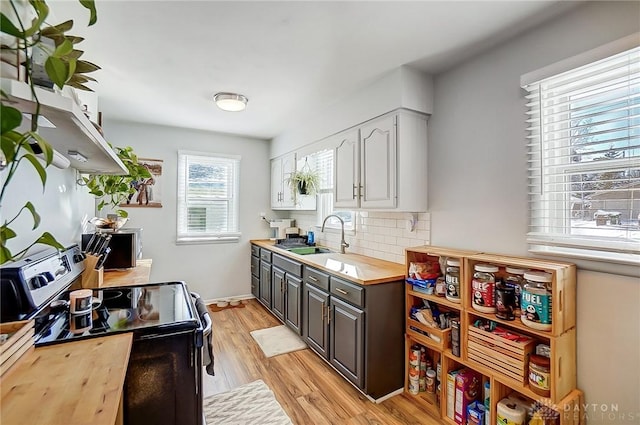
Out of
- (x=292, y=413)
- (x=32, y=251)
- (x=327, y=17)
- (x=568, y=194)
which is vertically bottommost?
(x=292, y=413)

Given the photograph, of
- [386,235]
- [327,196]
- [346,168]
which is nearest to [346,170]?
[346,168]

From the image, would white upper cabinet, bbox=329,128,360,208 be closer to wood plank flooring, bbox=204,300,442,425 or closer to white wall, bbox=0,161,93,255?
wood plank flooring, bbox=204,300,442,425

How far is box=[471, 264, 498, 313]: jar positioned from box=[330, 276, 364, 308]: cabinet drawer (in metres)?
0.73

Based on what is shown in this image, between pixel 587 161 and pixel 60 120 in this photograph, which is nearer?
pixel 60 120

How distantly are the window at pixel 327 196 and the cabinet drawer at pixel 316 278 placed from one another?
76 cm

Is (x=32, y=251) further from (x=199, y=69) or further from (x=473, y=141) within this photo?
(x=473, y=141)

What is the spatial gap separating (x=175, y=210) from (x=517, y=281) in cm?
394

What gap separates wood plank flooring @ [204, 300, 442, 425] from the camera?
206 centimetres

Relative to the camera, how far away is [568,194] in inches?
68.6

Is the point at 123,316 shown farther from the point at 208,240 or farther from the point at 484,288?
the point at 208,240

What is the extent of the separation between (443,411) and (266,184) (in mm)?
3690

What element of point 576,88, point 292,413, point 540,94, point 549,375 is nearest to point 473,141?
point 540,94

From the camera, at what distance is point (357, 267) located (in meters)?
2.63

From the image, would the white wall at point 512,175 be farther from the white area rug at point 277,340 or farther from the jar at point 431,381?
the white area rug at point 277,340
